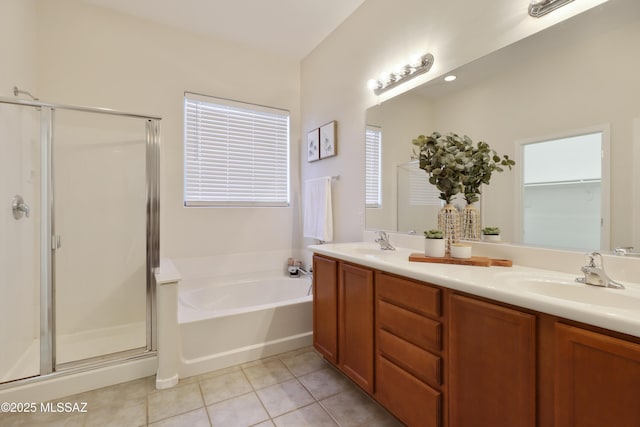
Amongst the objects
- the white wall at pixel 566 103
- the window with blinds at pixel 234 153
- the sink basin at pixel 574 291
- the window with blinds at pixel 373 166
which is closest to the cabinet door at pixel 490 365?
the sink basin at pixel 574 291

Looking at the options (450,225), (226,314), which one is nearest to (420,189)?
(450,225)

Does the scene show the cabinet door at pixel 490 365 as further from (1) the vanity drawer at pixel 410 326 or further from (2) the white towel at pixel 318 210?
(2) the white towel at pixel 318 210

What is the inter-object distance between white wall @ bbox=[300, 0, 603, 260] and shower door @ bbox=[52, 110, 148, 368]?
1568 mm

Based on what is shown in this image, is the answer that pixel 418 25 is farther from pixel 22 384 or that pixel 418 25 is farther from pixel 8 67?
pixel 22 384

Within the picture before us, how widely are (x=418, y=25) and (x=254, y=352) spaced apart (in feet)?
8.09

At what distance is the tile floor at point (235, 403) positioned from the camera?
148 cm

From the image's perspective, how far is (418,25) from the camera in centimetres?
185

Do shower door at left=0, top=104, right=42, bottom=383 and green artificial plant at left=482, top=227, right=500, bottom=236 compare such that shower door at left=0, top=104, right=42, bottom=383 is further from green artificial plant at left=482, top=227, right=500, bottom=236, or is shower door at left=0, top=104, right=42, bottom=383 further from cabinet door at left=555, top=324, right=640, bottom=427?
green artificial plant at left=482, top=227, right=500, bottom=236

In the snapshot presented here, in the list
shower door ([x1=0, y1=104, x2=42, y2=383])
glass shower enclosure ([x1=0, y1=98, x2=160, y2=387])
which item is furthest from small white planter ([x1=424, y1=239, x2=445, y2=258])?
shower door ([x1=0, y1=104, x2=42, y2=383])

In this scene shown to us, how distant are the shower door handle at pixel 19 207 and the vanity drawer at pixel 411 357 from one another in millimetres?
2292

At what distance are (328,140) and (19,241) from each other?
7.61ft

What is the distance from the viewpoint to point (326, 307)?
1.87 meters

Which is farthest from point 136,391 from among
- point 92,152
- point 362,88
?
point 362,88

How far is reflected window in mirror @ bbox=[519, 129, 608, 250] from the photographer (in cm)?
112
